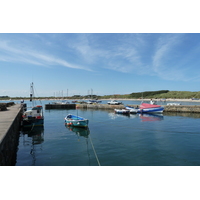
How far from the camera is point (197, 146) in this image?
15938 mm

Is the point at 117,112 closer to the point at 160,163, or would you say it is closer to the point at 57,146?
the point at 57,146

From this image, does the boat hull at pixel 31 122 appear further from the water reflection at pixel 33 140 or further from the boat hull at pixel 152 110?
the boat hull at pixel 152 110

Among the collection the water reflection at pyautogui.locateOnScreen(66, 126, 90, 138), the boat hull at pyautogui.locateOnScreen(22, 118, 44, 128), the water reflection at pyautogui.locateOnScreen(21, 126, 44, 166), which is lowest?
the water reflection at pyautogui.locateOnScreen(21, 126, 44, 166)

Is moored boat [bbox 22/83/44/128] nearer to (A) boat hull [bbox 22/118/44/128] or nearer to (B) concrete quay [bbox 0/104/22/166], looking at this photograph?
(A) boat hull [bbox 22/118/44/128]

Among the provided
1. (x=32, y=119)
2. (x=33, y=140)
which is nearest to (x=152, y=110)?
(x=32, y=119)

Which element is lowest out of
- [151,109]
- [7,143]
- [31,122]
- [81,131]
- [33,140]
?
[33,140]

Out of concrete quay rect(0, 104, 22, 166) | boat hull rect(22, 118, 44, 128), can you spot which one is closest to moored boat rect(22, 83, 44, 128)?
boat hull rect(22, 118, 44, 128)

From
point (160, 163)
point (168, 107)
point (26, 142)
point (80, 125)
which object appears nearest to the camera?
point (160, 163)

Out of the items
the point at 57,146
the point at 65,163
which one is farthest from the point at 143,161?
the point at 57,146

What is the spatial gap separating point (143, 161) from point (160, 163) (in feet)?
4.18

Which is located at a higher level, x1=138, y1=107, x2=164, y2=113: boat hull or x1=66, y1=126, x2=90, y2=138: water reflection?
x1=138, y1=107, x2=164, y2=113: boat hull

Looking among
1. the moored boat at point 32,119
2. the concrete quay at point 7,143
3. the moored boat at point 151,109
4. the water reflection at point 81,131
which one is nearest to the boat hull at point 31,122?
the moored boat at point 32,119

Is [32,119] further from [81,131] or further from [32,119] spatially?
[81,131]

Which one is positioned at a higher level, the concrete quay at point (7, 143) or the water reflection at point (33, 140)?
the concrete quay at point (7, 143)
